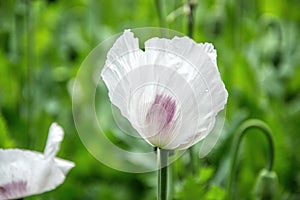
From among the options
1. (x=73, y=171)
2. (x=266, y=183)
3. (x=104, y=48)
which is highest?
(x=104, y=48)

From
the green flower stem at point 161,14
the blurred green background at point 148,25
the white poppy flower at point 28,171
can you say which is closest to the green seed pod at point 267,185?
the blurred green background at point 148,25

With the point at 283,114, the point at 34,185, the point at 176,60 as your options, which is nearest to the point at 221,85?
the point at 176,60

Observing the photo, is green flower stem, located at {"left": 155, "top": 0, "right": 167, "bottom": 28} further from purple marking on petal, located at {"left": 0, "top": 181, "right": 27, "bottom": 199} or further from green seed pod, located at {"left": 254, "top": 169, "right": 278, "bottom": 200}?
purple marking on petal, located at {"left": 0, "top": 181, "right": 27, "bottom": 199}

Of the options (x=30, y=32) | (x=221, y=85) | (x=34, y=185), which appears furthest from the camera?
(x=30, y=32)

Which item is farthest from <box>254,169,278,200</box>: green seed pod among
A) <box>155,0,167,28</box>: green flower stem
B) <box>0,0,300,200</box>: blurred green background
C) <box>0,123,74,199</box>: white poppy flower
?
<box>0,123,74,199</box>: white poppy flower

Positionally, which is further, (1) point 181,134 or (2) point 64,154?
(2) point 64,154

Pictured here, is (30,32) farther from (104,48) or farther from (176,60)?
(176,60)

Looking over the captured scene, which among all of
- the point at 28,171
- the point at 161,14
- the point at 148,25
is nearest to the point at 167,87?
the point at 28,171
